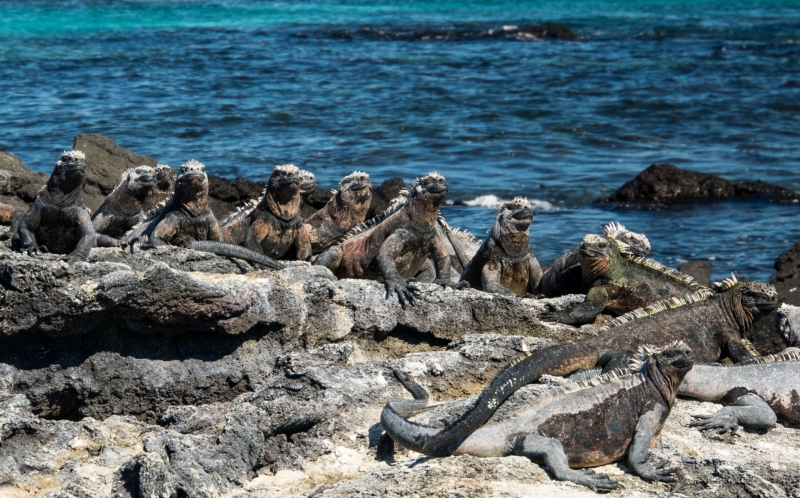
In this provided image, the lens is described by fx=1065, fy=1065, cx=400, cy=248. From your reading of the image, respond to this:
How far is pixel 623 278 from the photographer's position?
6953mm

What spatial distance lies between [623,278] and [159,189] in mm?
3426

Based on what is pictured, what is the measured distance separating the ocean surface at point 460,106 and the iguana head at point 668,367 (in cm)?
625

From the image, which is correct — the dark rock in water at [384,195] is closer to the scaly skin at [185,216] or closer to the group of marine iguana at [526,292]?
the group of marine iguana at [526,292]

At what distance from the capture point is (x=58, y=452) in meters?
4.48

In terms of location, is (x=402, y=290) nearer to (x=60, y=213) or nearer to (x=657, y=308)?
(x=657, y=308)

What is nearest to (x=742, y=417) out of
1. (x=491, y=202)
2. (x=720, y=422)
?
(x=720, y=422)

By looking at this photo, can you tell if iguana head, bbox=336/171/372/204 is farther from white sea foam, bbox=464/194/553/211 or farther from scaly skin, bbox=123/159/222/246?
white sea foam, bbox=464/194/553/211

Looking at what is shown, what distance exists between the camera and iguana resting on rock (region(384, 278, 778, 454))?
471 centimetres

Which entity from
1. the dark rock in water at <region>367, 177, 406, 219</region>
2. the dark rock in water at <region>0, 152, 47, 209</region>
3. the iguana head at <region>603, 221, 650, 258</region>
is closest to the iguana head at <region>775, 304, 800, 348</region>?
the iguana head at <region>603, 221, 650, 258</region>

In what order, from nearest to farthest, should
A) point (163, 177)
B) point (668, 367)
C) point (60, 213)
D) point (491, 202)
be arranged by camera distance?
1. point (668, 367)
2. point (60, 213)
3. point (163, 177)
4. point (491, 202)

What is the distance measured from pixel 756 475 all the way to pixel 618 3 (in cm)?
4863

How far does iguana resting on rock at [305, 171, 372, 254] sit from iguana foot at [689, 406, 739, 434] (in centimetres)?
356

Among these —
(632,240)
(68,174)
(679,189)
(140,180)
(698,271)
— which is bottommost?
(679,189)

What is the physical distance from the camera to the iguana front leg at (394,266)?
5742 mm
